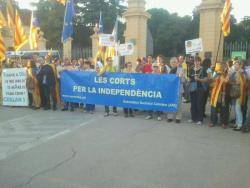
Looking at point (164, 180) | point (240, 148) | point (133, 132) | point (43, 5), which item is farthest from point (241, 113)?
point (43, 5)

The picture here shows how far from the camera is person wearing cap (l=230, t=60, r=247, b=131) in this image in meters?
9.52

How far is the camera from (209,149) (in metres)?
7.73

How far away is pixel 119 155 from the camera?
23.8 feet

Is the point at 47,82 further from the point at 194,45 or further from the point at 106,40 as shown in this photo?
the point at 194,45

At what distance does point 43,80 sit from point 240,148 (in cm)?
742

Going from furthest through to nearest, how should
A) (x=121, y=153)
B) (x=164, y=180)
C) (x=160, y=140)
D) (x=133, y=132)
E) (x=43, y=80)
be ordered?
(x=43, y=80), (x=133, y=132), (x=160, y=140), (x=121, y=153), (x=164, y=180)

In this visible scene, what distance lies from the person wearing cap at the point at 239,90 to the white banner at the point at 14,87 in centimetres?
737

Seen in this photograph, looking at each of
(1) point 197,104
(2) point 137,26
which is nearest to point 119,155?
(1) point 197,104

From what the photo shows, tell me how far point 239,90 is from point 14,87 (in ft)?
26.5

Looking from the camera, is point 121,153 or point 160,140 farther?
point 160,140

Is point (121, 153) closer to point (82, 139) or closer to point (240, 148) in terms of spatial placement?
point (82, 139)

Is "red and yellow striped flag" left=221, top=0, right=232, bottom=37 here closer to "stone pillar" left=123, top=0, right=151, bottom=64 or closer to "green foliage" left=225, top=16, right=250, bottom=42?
"stone pillar" left=123, top=0, right=151, bottom=64

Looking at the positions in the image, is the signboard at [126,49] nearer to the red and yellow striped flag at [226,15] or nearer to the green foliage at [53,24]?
→ the red and yellow striped flag at [226,15]

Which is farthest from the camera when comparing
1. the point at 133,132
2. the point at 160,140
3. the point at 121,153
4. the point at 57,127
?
the point at 57,127
